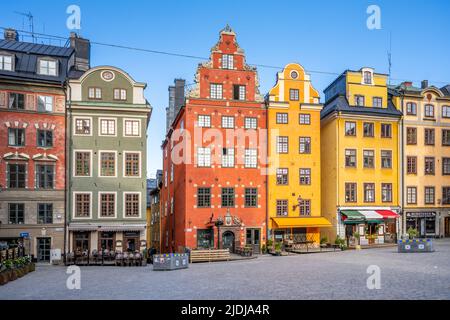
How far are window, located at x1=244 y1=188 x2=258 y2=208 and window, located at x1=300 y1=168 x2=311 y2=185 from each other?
464 centimetres

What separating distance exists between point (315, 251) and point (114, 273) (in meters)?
17.5

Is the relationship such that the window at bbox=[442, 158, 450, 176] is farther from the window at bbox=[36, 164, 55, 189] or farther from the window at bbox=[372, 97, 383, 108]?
the window at bbox=[36, 164, 55, 189]

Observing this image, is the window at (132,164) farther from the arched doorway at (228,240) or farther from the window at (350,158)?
the window at (350,158)

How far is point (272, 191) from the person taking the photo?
4016 cm

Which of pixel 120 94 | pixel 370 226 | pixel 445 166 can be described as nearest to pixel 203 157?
pixel 120 94

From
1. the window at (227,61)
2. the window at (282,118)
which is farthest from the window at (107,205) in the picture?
the window at (282,118)

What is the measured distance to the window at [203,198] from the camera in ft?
125

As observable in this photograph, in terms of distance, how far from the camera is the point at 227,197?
3888 cm

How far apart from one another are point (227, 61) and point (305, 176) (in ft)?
41.3

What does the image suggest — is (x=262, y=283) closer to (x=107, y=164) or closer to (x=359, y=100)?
(x=107, y=164)

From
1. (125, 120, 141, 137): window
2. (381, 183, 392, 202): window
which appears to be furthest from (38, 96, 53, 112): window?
(381, 183, 392, 202): window

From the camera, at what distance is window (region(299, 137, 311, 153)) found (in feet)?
135

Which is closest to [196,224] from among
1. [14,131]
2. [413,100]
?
[14,131]

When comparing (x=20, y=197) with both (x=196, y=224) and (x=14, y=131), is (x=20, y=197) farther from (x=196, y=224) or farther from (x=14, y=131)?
(x=196, y=224)
